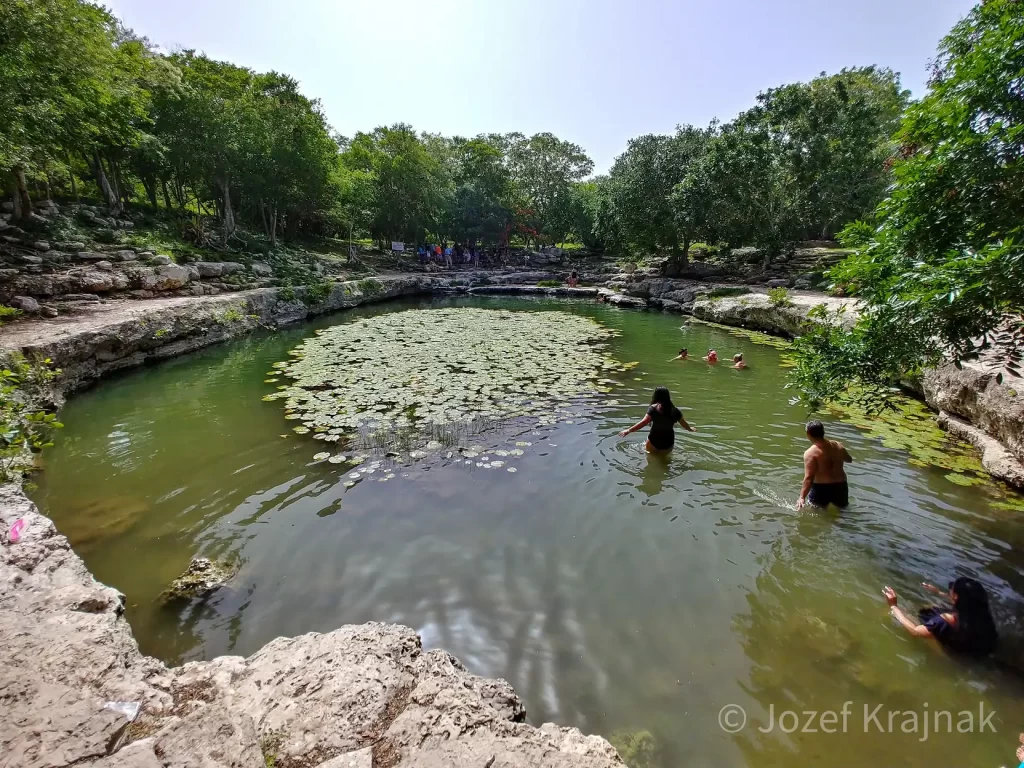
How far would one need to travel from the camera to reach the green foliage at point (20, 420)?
4203 mm

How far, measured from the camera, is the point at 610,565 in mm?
3979

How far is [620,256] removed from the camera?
3566 cm

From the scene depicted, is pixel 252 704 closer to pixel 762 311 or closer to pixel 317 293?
pixel 762 311

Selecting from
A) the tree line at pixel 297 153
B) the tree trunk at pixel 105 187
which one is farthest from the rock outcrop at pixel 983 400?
the tree trunk at pixel 105 187

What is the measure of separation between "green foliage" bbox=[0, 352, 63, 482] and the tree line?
600 centimetres

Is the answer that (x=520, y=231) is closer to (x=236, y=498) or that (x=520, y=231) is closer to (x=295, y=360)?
(x=295, y=360)

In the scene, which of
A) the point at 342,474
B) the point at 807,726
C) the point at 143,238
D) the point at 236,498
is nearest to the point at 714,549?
the point at 807,726

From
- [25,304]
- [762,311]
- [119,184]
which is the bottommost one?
[25,304]

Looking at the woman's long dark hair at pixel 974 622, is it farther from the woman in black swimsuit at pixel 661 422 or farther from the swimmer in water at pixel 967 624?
the woman in black swimsuit at pixel 661 422

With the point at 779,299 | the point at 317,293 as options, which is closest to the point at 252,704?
the point at 779,299

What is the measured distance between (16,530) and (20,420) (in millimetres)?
3745

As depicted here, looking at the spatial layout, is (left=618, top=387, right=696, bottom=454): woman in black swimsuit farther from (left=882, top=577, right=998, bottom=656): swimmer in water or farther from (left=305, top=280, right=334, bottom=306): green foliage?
(left=305, top=280, right=334, bottom=306): green foliage

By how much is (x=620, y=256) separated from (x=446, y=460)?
1309 inches

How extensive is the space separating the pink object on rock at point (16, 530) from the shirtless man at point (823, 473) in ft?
21.9
